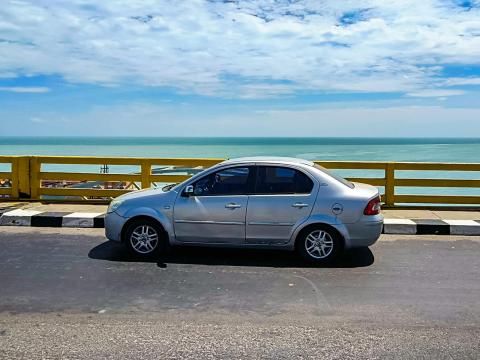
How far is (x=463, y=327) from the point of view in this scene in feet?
15.3

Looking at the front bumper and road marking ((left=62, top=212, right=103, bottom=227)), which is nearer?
the front bumper

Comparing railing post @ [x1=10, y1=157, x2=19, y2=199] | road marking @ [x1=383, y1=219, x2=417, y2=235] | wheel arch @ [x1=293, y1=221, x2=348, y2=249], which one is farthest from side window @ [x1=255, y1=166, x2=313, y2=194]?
railing post @ [x1=10, y1=157, x2=19, y2=199]

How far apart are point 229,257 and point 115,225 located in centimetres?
171

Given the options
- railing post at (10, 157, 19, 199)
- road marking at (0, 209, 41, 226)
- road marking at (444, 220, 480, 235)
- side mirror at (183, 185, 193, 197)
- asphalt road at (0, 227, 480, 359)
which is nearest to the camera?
asphalt road at (0, 227, 480, 359)

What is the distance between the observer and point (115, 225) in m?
7.35

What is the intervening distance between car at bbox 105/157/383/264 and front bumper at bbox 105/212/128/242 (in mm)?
14

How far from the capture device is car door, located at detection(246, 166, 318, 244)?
6.98 metres

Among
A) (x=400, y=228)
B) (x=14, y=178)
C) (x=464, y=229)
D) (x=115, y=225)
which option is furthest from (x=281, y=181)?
(x=14, y=178)

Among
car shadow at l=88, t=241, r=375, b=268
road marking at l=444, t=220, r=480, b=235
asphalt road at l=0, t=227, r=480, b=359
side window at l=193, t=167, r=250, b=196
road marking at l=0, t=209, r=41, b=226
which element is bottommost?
asphalt road at l=0, t=227, r=480, b=359

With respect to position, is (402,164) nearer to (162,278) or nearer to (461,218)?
(461,218)

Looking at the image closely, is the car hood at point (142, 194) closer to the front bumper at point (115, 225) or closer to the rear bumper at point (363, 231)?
the front bumper at point (115, 225)

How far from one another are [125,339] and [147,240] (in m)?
3.04

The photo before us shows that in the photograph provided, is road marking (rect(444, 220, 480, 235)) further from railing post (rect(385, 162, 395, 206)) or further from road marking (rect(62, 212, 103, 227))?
road marking (rect(62, 212, 103, 227))

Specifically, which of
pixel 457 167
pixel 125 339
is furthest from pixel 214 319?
pixel 457 167
